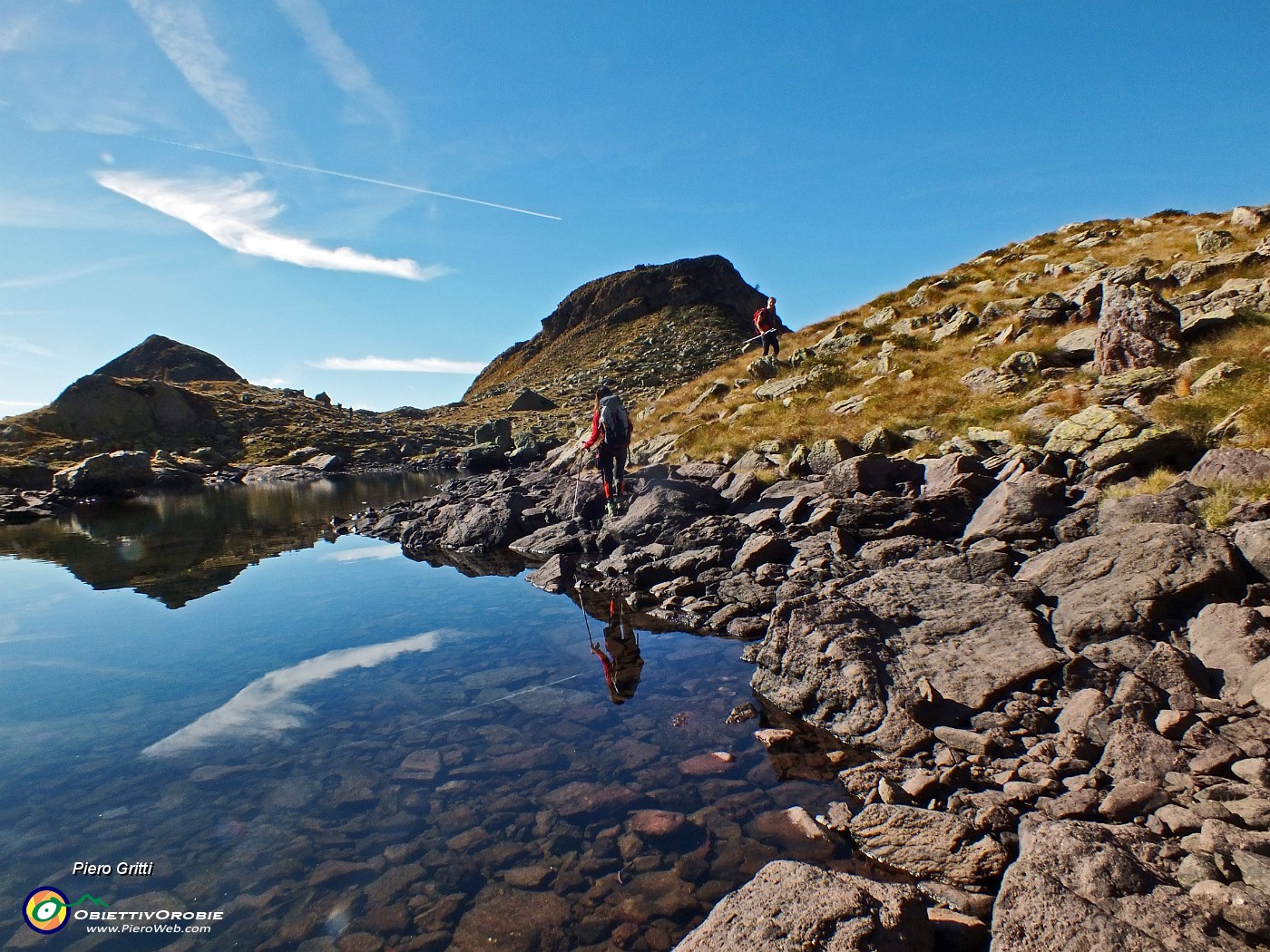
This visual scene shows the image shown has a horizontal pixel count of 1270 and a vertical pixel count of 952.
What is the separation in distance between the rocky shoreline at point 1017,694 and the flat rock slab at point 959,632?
36mm

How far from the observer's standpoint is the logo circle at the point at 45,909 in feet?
18.9

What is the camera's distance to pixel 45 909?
5957 mm

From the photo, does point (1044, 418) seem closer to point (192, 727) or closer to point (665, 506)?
point (665, 506)

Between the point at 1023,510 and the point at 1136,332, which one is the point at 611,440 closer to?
the point at 1023,510

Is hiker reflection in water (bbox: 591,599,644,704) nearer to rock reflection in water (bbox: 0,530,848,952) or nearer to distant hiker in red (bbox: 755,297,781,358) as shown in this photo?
rock reflection in water (bbox: 0,530,848,952)

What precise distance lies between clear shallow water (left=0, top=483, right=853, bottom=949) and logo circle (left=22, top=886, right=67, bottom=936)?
0.10m

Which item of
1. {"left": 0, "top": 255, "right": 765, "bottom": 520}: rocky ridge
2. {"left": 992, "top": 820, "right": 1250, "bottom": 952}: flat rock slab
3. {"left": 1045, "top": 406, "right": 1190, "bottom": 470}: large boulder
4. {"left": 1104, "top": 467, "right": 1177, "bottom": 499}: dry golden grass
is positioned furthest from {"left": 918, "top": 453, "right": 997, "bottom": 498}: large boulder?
{"left": 0, "top": 255, "right": 765, "bottom": 520}: rocky ridge

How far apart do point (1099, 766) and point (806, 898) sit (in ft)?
12.4

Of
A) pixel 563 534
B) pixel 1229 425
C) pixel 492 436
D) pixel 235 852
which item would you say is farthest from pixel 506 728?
pixel 492 436

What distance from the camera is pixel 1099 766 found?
6.14m

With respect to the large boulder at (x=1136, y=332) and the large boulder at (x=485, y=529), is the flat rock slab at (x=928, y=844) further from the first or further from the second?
the large boulder at (x=485, y=529)

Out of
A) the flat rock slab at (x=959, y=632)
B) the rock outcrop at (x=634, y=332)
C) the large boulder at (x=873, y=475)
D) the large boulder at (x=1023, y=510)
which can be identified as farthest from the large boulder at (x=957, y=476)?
the rock outcrop at (x=634, y=332)

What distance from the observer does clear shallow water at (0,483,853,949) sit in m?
5.81
